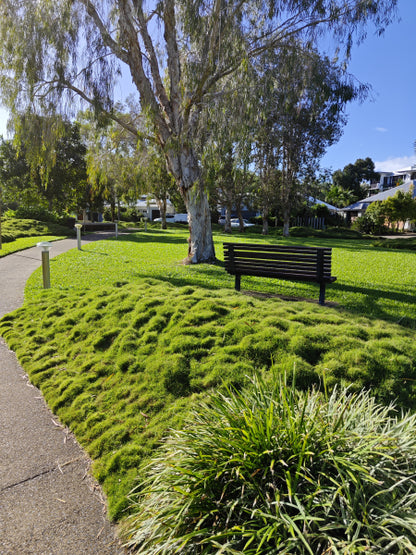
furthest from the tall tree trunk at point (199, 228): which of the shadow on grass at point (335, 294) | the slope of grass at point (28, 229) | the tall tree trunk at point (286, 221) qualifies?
the tall tree trunk at point (286, 221)

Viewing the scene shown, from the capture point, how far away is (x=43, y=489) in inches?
109

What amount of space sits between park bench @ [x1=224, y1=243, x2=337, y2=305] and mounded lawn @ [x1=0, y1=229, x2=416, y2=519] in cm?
51

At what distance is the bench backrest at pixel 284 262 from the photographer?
6.36 meters

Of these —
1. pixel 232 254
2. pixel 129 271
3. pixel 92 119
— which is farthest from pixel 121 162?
pixel 232 254

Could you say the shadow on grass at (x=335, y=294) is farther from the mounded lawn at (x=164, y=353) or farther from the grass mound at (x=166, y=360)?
the grass mound at (x=166, y=360)

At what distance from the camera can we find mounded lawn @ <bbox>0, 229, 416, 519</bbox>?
10.9 ft

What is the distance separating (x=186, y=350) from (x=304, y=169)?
1118 inches

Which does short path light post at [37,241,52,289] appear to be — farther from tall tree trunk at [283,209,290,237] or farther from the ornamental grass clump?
tall tree trunk at [283,209,290,237]

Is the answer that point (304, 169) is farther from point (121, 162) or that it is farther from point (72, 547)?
point (72, 547)

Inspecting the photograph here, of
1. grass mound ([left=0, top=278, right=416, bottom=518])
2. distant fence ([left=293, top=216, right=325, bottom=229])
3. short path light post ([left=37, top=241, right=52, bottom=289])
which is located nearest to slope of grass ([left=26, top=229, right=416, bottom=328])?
short path light post ([left=37, top=241, right=52, bottom=289])

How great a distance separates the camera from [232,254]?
24.2 ft

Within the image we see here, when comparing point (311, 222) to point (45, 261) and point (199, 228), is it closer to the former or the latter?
point (199, 228)

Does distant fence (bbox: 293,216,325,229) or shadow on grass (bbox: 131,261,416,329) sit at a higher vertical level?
distant fence (bbox: 293,216,325,229)

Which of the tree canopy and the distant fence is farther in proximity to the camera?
the tree canopy
